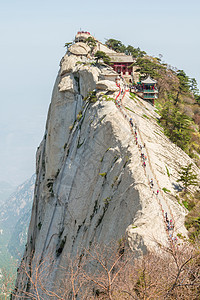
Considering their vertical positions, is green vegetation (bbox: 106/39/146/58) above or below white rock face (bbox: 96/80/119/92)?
above

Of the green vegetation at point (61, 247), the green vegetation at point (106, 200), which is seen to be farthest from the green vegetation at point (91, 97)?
the green vegetation at point (61, 247)

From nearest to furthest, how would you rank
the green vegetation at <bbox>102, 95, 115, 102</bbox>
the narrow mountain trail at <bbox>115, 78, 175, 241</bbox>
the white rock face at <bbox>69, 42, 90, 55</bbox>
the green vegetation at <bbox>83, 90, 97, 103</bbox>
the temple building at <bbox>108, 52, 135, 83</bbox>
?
the narrow mountain trail at <bbox>115, 78, 175, 241</bbox>, the green vegetation at <bbox>102, 95, 115, 102</bbox>, the green vegetation at <bbox>83, 90, 97, 103</bbox>, the white rock face at <bbox>69, 42, 90, 55</bbox>, the temple building at <bbox>108, 52, 135, 83</bbox>

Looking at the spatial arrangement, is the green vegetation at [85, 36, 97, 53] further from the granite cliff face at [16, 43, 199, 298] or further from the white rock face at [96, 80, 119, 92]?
the white rock face at [96, 80, 119, 92]

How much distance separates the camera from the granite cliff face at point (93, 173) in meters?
31.0

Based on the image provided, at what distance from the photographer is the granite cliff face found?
3102 cm

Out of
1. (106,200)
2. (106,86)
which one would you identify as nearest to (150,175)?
(106,200)

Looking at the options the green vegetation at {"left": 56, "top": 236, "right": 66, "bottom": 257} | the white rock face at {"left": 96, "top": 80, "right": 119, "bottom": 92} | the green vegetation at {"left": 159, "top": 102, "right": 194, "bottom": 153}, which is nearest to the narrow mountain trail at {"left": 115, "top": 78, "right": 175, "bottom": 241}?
the white rock face at {"left": 96, "top": 80, "right": 119, "bottom": 92}

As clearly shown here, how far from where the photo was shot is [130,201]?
3147 cm

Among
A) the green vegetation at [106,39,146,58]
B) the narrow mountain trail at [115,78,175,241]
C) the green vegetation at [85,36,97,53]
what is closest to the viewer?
the narrow mountain trail at [115,78,175,241]

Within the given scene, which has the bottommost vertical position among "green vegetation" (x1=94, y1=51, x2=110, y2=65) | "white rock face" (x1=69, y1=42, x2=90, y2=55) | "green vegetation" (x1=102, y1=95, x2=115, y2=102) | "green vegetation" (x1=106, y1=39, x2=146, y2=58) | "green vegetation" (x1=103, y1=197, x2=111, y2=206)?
"green vegetation" (x1=103, y1=197, x2=111, y2=206)

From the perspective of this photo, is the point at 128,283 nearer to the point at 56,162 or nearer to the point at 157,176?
the point at 157,176

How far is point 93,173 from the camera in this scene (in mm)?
46469

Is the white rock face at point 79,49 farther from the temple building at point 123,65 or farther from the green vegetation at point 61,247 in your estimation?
the green vegetation at point 61,247

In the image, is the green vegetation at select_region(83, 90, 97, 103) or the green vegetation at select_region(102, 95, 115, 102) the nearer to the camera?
the green vegetation at select_region(102, 95, 115, 102)
